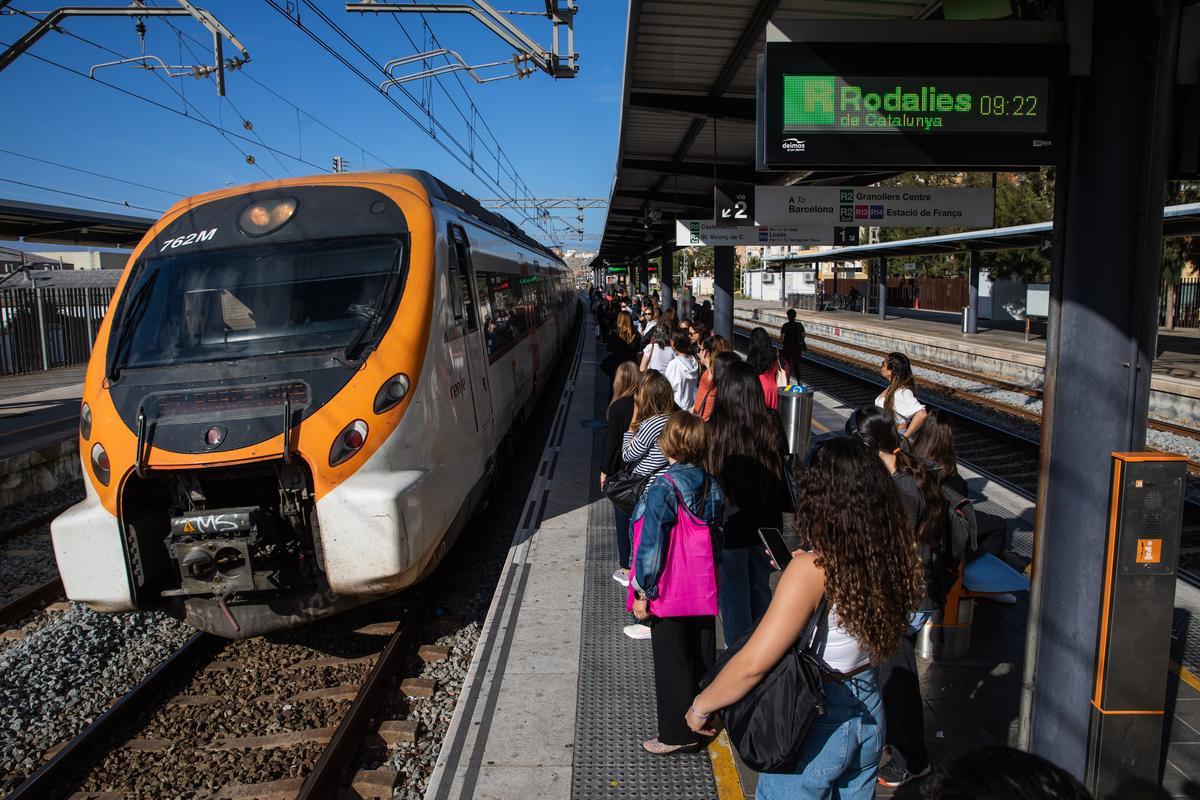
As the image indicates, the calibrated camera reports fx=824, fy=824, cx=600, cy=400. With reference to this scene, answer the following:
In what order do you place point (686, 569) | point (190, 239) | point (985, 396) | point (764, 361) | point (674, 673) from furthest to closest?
point (985, 396) → point (764, 361) → point (190, 239) → point (674, 673) → point (686, 569)

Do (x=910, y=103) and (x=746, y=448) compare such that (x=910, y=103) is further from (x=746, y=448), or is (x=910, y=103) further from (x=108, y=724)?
(x=108, y=724)

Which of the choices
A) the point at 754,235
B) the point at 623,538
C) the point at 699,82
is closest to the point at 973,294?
the point at 754,235

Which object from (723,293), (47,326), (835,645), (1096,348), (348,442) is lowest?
(835,645)

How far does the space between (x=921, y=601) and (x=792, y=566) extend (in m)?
1.15

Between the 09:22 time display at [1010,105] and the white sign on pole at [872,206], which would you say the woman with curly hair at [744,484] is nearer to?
the 09:22 time display at [1010,105]

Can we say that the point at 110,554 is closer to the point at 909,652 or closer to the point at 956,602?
the point at 909,652

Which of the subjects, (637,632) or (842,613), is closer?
(842,613)

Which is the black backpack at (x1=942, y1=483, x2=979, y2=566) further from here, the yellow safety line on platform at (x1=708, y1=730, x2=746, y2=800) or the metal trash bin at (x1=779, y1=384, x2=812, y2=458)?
the metal trash bin at (x1=779, y1=384, x2=812, y2=458)

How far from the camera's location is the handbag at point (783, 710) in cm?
237

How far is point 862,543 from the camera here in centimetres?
243

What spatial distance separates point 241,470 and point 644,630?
105 inches

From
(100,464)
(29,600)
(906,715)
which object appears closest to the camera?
(906,715)

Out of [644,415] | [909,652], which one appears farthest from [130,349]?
[909,652]

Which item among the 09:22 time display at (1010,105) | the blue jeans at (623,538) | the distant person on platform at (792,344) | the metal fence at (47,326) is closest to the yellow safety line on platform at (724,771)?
the blue jeans at (623,538)
